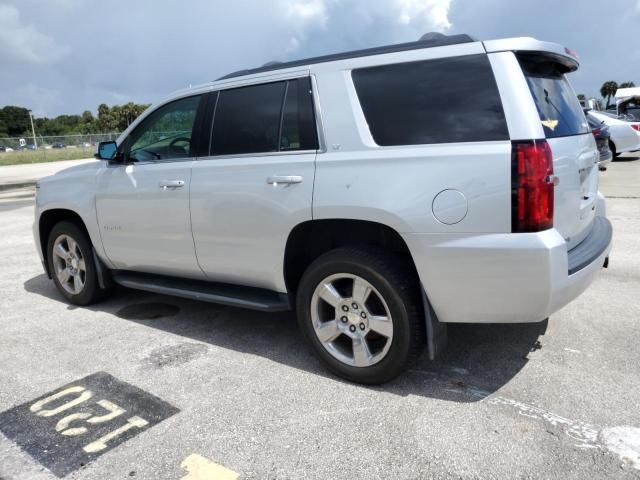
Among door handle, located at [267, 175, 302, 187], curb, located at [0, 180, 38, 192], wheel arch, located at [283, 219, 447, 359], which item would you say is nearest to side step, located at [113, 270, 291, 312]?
wheel arch, located at [283, 219, 447, 359]

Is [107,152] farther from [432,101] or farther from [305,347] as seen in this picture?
[432,101]

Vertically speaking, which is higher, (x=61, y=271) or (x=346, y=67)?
(x=346, y=67)

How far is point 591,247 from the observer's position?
3.21 meters

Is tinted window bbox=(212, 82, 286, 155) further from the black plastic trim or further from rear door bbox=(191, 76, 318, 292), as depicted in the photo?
the black plastic trim

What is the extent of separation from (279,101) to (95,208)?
2.06 metres

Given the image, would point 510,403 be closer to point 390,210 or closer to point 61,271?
point 390,210

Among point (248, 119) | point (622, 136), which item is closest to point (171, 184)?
point (248, 119)

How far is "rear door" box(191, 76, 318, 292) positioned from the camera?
11.1ft

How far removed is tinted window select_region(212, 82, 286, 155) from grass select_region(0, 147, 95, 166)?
37990mm

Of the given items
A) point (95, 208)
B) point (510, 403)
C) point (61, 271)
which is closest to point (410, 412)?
point (510, 403)

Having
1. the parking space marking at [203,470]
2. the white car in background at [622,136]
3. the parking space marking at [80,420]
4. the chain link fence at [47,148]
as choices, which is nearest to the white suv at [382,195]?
the parking space marking at [80,420]

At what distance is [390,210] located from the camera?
2.93 metres

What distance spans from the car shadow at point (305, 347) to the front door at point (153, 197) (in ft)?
1.63

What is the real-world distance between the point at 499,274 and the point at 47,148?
44.2 metres
